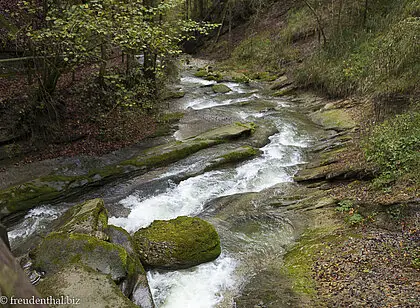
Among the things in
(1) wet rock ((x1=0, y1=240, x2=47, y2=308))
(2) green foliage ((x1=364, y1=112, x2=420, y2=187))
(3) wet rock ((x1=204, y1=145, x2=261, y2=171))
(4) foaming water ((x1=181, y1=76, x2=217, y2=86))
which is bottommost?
(3) wet rock ((x1=204, y1=145, x2=261, y2=171))

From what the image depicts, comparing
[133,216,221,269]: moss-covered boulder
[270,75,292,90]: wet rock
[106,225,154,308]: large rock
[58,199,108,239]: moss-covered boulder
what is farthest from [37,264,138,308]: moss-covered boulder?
[270,75,292,90]: wet rock

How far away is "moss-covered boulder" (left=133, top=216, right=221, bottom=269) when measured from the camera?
6.73 meters

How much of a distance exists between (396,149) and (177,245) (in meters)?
5.98

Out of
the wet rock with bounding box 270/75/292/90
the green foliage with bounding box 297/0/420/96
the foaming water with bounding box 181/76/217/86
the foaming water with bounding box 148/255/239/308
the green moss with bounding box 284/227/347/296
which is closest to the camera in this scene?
the green moss with bounding box 284/227/347/296

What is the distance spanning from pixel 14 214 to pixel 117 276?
4.98 metres

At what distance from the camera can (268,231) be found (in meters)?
7.93

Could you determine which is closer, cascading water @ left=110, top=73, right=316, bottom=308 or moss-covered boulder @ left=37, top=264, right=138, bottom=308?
moss-covered boulder @ left=37, top=264, right=138, bottom=308

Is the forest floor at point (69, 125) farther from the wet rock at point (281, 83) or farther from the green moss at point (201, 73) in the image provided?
the green moss at point (201, 73)

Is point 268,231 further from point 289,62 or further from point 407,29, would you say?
point 289,62

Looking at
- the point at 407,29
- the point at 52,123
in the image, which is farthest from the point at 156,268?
the point at 407,29

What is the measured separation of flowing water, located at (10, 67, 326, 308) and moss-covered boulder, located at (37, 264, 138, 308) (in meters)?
1.37

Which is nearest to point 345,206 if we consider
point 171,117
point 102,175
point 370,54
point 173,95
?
point 102,175

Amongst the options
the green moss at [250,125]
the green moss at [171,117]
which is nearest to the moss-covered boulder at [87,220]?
the green moss at [171,117]

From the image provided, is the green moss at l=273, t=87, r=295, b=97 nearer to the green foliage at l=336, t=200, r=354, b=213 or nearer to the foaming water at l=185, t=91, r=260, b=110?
the foaming water at l=185, t=91, r=260, b=110
